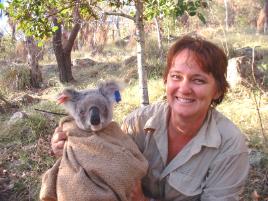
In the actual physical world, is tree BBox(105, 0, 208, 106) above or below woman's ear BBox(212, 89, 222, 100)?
above

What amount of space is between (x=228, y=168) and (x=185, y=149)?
25 cm

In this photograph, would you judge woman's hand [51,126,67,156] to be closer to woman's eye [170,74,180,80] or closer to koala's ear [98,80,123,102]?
koala's ear [98,80,123,102]

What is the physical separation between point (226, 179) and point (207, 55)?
2.23ft

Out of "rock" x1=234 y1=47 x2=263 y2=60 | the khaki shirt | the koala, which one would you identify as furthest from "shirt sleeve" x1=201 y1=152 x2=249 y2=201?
"rock" x1=234 y1=47 x2=263 y2=60

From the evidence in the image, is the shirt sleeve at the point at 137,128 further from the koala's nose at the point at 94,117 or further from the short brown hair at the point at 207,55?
the koala's nose at the point at 94,117

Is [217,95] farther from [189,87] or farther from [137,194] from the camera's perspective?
[137,194]

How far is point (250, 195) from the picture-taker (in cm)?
336

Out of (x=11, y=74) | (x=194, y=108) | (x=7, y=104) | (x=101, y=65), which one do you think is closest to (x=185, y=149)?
(x=194, y=108)

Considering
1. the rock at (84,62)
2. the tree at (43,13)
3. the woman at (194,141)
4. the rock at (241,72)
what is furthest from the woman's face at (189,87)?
the rock at (84,62)

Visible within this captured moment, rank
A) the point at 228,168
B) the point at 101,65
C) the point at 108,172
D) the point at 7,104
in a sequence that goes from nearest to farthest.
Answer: the point at 108,172
the point at 228,168
the point at 7,104
the point at 101,65

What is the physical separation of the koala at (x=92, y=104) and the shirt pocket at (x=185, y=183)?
48cm

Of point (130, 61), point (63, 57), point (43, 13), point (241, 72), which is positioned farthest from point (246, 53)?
point (43, 13)

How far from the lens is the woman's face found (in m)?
2.16

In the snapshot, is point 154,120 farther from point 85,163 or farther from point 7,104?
point 7,104
